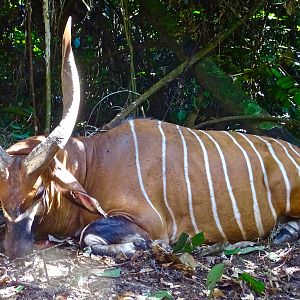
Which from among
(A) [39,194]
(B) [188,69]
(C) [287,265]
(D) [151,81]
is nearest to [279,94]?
(B) [188,69]

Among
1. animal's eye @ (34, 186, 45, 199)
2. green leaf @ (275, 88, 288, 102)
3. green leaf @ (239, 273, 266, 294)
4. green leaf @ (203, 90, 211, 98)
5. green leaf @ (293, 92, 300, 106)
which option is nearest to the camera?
green leaf @ (239, 273, 266, 294)

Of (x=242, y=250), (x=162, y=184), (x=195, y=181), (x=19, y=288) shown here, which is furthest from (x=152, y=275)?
(x=195, y=181)

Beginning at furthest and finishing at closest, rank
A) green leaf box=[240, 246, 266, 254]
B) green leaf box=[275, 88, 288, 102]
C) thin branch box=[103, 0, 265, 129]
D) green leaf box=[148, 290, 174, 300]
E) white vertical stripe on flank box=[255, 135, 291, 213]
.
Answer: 1. green leaf box=[275, 88, 288, 102]
2. thin branch box=[103, 0, 265, 129]
3. white vertical stripe on flank box=[255, 135, 291, 213]
4. green leaf box=[240, 246, 266, 254]
5. green leaf box=[148, 290, 174, 300]

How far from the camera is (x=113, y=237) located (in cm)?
399

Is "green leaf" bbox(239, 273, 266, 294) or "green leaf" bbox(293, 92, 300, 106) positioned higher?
"green leaf" bbox(293, 92, 300, 106)

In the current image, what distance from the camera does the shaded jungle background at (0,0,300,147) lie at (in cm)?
596

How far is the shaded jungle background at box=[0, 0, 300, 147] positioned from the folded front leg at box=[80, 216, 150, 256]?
6.20ft

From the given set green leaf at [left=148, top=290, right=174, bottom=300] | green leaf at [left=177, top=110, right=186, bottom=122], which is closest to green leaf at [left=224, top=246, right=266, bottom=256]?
green leaf at [left=148, top=290, right=174, bottom=300]

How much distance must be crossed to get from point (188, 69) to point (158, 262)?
2.98 metres

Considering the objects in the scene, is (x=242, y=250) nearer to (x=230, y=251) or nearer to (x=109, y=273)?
(x=230, y=251)

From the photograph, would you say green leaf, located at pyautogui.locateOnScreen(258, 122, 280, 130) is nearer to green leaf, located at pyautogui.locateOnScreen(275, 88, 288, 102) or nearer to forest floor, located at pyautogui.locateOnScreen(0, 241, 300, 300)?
green leaf, located at pyautogui.locateOnScreen(275, 88, 288, 102)

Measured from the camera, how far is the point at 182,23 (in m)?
6.15

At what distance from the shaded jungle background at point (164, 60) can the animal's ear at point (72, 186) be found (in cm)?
193

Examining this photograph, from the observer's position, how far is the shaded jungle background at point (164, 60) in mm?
5965
